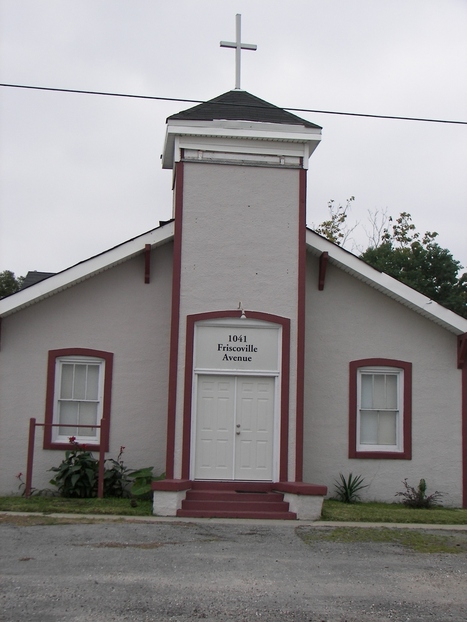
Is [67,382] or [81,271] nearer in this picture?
[81,271]

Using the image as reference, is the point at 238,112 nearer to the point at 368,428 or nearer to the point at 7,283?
the point at 368,428

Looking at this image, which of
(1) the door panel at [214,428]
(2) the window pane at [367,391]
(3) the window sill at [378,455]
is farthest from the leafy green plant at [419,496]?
(1) the door panel at [214,428]

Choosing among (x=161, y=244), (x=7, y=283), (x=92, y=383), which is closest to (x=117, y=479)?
(x=92, y=383)

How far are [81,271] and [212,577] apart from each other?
26.0ft

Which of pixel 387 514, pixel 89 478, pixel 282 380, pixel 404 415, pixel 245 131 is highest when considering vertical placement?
pixel 245 131

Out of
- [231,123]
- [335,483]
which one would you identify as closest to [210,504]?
[335,483]

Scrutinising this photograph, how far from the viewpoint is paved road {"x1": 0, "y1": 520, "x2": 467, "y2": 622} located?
25.7ft

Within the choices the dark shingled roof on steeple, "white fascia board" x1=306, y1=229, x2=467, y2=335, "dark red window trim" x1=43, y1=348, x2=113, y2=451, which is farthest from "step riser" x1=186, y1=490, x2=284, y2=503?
the dark shingled roof on steeple

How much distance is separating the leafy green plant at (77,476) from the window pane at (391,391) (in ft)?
19.8

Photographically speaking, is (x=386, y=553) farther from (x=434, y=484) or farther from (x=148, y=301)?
(x=148, y=301)

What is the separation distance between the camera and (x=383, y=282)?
52.5ft

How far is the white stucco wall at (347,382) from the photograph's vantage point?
15.9m

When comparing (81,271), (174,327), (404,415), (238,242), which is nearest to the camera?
(174,327)

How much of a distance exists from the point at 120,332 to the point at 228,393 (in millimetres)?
2684
